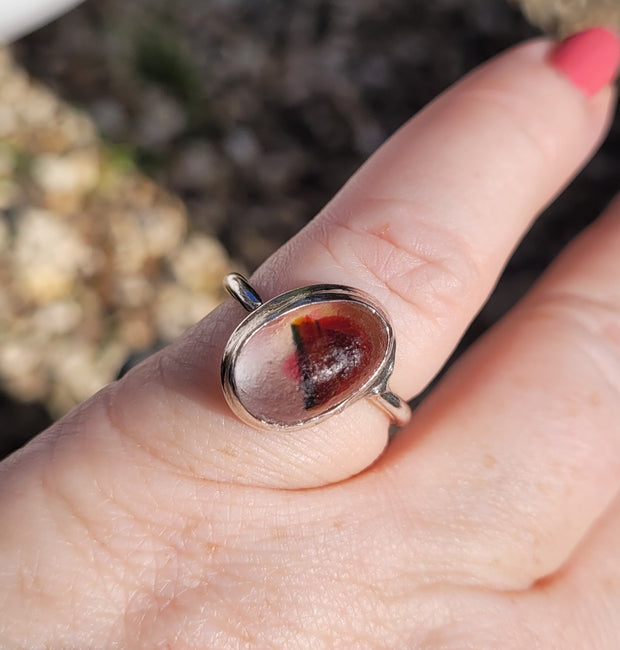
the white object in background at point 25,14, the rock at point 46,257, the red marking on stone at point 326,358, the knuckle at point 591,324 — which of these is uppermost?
the white object in background at point 25,14

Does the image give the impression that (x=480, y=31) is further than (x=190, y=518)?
Yes

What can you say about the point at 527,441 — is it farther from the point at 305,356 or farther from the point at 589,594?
the point at 305,356

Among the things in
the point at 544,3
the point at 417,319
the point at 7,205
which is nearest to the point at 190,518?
the point at 417,319

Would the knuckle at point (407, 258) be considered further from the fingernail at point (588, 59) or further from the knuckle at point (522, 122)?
the fingernail at point (588, 59)

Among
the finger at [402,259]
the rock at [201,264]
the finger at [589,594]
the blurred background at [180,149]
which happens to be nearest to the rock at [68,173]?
the blurred background at [180,149]

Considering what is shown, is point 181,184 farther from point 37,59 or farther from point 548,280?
point 548,280

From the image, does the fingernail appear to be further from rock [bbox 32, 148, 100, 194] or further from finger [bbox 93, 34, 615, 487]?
rock [bbox 32, 148, 100, 194]

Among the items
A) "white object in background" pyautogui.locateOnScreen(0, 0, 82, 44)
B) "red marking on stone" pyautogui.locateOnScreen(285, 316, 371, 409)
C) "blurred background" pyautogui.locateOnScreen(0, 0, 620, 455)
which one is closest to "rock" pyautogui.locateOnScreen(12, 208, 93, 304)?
"blurred background" pyautogui.locateOnScreen(0, 0, 620, 455)
